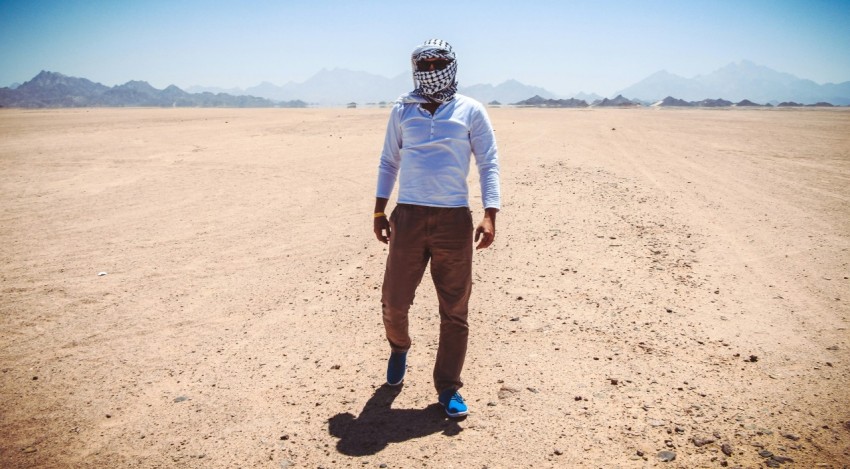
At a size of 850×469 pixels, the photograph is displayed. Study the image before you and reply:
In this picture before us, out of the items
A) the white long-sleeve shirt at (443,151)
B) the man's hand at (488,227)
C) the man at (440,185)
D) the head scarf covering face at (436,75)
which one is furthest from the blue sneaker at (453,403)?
the head scarf covering face at (436,75)

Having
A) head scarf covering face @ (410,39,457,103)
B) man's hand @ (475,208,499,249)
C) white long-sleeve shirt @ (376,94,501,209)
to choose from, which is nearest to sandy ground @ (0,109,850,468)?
man's hand @ (475,208,499,249)

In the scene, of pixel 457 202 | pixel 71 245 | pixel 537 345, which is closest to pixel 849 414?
pixel 537 345

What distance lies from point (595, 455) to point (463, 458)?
774 mm

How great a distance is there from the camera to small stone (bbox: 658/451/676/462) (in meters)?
2.69

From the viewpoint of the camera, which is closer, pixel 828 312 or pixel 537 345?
pixel 537 345

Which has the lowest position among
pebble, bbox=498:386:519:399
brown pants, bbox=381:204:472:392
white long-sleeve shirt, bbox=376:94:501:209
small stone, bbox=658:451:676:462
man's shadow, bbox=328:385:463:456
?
→ man's shadow, bbox=328:385:463:456

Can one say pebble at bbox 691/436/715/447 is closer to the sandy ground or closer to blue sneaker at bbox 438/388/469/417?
the sandy ground

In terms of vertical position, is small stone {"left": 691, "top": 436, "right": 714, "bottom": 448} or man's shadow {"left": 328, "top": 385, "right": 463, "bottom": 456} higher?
small stone {"left": 691, "top": 436, "right": 714, "bottom": 448}

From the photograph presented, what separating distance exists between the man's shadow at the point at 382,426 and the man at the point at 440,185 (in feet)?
1.27

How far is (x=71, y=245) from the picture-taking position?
21.8 ft

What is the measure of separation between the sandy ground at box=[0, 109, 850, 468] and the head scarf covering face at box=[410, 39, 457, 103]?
6.77 feet

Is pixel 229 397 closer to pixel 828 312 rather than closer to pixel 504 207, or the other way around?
pixel 828 312

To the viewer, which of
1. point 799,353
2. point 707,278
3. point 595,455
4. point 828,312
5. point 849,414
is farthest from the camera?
point 707,278

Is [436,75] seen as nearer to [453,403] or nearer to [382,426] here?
[453,403]
